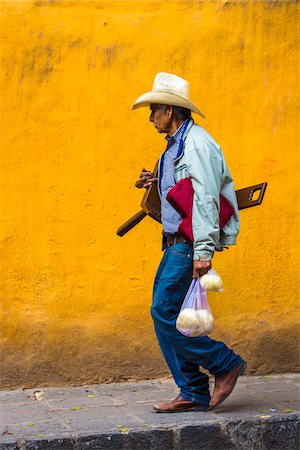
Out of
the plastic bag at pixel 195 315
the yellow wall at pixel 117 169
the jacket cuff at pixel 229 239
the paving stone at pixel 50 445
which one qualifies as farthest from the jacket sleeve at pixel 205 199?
the yellow wall at pixel 117 169

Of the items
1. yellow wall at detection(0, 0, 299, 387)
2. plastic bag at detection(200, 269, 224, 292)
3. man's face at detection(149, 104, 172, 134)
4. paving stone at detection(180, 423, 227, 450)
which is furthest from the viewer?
yellow wall at detection(0, 0, 299, 387)

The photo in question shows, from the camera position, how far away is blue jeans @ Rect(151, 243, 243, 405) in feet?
17.6

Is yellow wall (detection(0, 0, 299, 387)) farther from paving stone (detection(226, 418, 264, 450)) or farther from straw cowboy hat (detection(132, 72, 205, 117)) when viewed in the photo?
paving stone (detection(226, 418, 264, 450))

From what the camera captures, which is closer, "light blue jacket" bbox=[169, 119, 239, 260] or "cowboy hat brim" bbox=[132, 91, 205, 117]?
"light blue jacket" bbox=[169, 119, 239, 260]

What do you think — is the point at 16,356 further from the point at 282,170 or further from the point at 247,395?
the point at 282,170

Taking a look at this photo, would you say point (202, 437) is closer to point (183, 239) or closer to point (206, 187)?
point (183, 239)

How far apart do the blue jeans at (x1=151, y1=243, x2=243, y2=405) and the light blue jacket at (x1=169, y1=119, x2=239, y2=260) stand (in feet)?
0.79

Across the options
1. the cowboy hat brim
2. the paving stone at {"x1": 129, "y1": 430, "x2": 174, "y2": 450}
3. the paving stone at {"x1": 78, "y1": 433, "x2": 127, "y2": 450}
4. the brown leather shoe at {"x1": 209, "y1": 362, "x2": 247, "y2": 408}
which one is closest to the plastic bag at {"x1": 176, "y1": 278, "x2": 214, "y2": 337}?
the brown leather shoe at {"x1": 209, "y1": 362, "x2": 247, "y2": 408}

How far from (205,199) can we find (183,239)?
345 millimetres

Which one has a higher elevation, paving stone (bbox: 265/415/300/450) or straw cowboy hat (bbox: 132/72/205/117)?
straw cowboy hat (bbox: 132/72/205/117)

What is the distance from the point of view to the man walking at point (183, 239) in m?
5.16

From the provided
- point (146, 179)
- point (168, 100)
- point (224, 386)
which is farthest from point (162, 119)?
point (224, 386)

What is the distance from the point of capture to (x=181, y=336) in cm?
537

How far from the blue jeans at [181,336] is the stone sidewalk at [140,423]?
0.79 feet
